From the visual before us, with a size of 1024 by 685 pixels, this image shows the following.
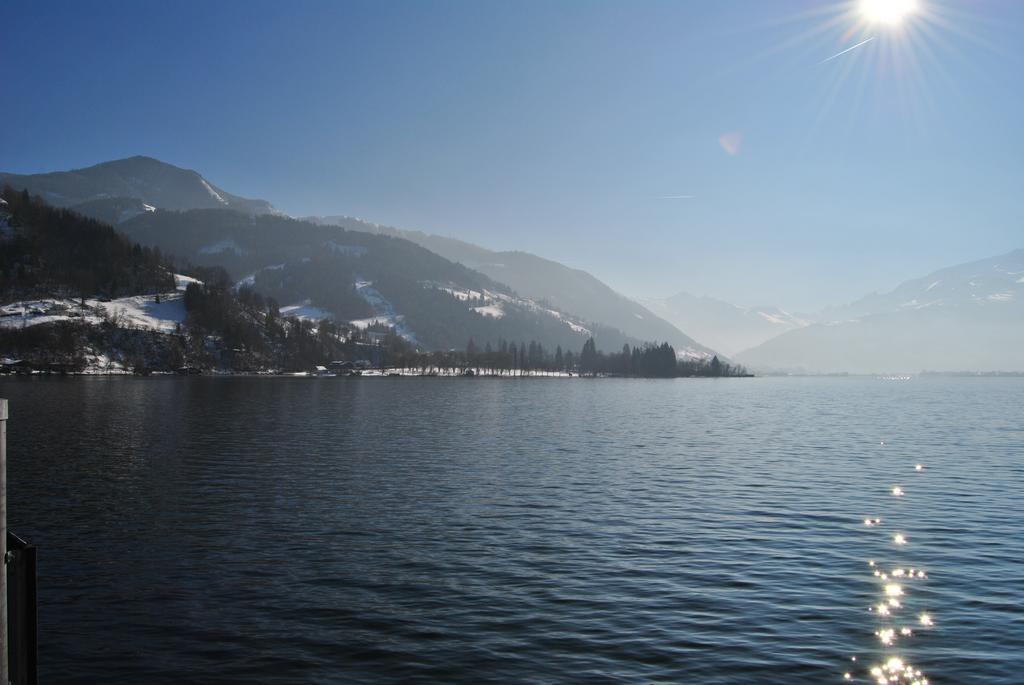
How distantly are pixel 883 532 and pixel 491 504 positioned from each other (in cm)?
2556

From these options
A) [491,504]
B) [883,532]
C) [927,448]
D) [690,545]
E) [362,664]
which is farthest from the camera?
[927,448]

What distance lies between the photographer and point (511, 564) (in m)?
33.2

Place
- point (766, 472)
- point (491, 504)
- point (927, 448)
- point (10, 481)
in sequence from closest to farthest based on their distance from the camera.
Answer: point (491, 504), point (10, 481), point (766, 472), point (927, 448)

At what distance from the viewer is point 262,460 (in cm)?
6781

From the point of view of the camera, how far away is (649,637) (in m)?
24.0

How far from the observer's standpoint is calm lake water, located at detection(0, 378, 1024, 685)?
2233 centimetres

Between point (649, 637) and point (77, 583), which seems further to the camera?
point (77, 583)

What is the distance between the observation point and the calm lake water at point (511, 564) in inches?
879

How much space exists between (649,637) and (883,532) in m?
24.6

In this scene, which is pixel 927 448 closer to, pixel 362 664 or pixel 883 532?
pixel 883 532

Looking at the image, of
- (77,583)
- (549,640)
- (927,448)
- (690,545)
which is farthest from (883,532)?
(927,448)

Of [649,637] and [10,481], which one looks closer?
[649,637]

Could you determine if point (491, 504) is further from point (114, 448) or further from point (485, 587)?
point (114, 448)

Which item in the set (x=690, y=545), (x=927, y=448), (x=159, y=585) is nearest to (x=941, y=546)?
(x=690, y=545)
